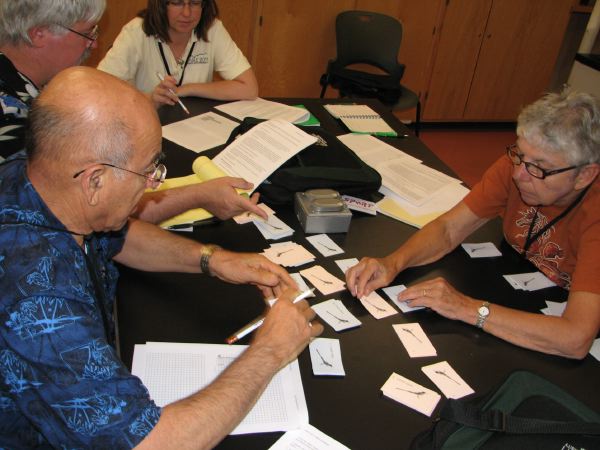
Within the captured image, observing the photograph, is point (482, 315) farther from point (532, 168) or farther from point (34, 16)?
point (34, 16)

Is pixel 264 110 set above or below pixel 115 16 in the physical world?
below

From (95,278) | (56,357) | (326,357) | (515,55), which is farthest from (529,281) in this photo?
(515,55)

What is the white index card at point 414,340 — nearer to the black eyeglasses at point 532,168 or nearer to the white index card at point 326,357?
the white index card at point 326,357

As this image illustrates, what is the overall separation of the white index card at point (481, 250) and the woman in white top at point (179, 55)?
4.81ft

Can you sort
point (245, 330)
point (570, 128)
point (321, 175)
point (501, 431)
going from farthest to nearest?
point (321, 175) → point (570, 128) → point (245, 330) → point (501, 431)

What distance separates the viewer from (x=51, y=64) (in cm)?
174

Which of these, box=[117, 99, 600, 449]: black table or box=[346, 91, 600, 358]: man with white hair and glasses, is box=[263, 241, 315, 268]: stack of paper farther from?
box=[346, 91, 600, 358]: man with white hair and glasses

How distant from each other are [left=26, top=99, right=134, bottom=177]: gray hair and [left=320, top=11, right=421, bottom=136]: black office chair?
2982 millimetres

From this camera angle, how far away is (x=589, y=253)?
153cm

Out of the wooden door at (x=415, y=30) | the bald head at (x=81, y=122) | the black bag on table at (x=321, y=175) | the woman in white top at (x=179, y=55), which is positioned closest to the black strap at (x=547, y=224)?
the black bag on table at (x=321, y=175)

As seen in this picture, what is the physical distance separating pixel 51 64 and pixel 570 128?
5.41 ft

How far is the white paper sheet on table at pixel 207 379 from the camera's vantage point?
1.12 meters

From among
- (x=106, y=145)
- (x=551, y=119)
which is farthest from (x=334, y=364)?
(x=551, y=119)

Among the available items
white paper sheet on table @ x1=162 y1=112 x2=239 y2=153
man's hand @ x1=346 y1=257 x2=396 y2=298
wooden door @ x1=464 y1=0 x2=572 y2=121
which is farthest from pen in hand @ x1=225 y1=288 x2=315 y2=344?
wooden door @ x1=464 y1=0 x2=572 y2=121
